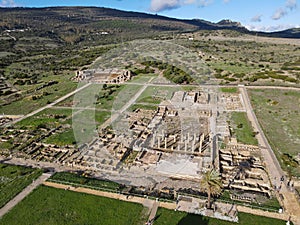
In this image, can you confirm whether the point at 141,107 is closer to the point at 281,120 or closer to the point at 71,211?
the point at 281,120

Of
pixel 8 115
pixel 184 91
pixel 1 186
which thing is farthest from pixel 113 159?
pixel 184 91

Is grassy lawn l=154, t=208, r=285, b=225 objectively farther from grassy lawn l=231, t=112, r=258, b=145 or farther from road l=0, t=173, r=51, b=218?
grassy lawn l=231, t=112, r=258, b=145

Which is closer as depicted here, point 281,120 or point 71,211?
point 71,211

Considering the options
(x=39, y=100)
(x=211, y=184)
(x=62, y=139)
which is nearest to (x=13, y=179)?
(x=62, y=139)

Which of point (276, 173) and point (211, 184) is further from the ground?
point (211, 184)

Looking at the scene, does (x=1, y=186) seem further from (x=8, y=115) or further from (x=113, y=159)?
(x=8, y=115)

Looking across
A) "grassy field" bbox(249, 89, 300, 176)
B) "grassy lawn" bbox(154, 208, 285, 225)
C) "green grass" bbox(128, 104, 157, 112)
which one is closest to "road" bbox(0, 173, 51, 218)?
"grassy lawn" bbox(154, 208, 285, 225)

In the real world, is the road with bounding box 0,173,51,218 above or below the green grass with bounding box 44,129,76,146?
below
